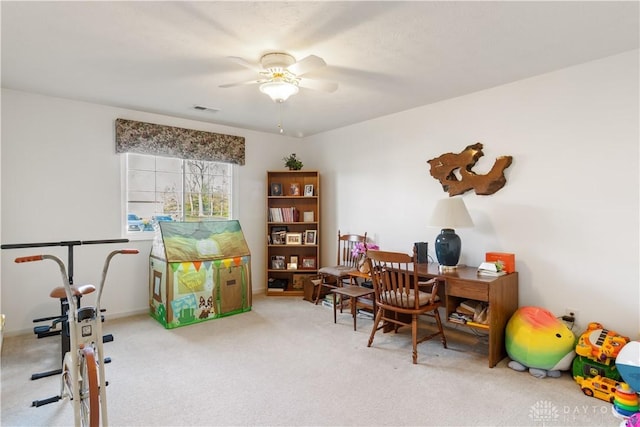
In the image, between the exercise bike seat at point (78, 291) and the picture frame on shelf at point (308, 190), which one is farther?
the picture frame on shelf at point (308, 190)

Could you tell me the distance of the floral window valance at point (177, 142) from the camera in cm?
391

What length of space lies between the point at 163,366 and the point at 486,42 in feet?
11.3

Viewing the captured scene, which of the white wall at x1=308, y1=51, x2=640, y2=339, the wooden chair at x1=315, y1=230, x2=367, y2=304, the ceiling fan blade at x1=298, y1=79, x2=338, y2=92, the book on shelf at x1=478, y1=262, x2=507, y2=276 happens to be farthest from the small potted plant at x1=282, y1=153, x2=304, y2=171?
the book on shelf at x1=478, y1=262, x2=507, y2=276

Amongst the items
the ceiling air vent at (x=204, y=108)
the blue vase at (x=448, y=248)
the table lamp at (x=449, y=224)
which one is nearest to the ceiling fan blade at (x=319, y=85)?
the ceiling air vent at (x=204, y=108)

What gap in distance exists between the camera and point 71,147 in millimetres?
3650

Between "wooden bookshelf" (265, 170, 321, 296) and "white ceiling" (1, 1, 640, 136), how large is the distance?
1.78 meters

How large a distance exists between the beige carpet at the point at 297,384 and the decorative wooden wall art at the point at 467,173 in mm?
1466

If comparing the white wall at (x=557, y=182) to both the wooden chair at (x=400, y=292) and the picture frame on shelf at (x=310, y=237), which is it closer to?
the wooden chair at (x=400, y=292)

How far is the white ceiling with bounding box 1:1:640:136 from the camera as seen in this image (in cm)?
200

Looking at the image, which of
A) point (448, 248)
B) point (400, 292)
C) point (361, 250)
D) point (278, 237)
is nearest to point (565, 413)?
point (400, 292)

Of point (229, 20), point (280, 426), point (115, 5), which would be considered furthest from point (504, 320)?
point (115, 5)

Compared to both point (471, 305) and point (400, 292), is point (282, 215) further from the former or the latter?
point (471, 305)

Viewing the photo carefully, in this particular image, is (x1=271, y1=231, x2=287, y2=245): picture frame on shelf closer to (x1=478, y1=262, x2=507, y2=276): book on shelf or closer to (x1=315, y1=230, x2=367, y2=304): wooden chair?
(x1=315, y1=230, x2=367, y2=304): wooden chair

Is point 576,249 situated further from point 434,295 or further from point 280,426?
point 280,426
